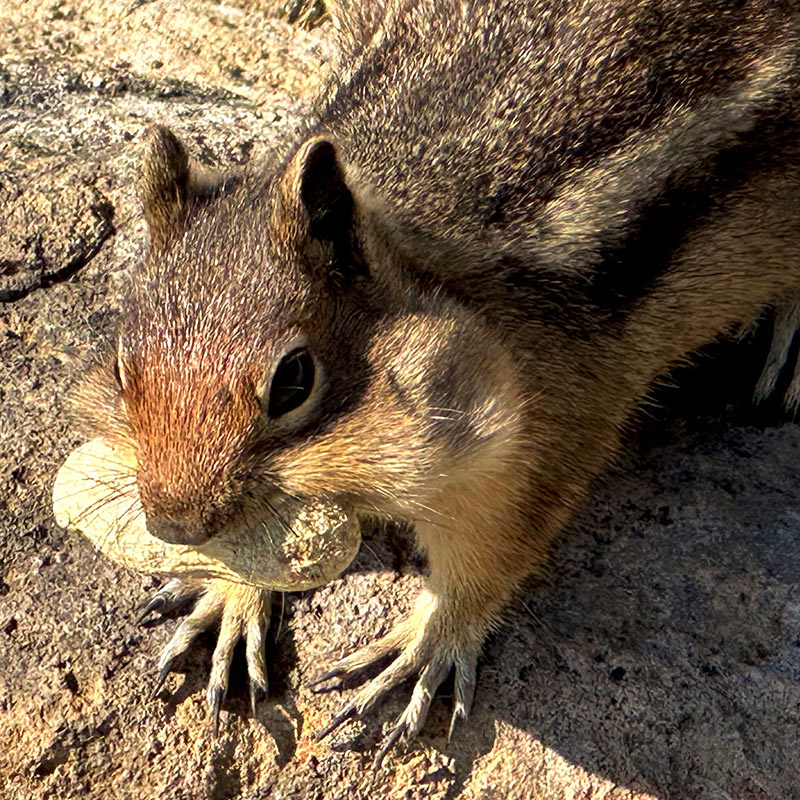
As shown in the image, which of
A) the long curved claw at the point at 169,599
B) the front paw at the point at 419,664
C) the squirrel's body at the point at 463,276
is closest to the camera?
the squirrel's body at the point at 463,276

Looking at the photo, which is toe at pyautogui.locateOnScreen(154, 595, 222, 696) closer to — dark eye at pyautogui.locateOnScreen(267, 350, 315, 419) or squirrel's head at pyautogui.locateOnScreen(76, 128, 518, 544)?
squirrel's head at pyautogui.locateOnScreen(76, 128, 518, 544)

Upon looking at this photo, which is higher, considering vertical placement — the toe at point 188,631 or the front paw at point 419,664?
the toe at point 188,631

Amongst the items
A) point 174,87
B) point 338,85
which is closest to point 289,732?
point 338,85

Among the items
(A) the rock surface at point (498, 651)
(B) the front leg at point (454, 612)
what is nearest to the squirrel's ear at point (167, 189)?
(A) the rock surface at point (498, 651)

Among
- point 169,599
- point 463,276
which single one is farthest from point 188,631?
point 463,276

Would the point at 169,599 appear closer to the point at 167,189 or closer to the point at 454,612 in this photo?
the point at 454,612

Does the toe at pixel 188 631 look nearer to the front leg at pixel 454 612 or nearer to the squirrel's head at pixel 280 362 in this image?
the front leg at pixel 454 612

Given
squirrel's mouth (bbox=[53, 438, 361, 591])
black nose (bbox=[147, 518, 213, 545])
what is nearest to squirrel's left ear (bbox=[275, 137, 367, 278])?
squirrel's mouth (bbox=[53, 438, 361, 591])

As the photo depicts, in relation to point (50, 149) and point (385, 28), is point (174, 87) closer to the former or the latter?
point (50, 149)
